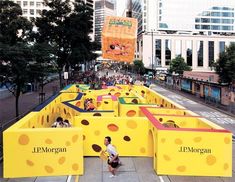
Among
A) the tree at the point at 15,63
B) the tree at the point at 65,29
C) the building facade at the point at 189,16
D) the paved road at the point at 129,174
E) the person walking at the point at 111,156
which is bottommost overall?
the paved road at the point at 129,174

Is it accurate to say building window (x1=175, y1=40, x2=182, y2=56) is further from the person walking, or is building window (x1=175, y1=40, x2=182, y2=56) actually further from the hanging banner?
the person walking

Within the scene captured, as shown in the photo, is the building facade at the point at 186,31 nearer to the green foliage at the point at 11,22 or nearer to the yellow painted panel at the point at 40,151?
the green foliage at the point at 11,22

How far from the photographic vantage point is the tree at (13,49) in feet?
60.7

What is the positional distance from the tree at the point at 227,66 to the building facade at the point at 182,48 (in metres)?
93.4

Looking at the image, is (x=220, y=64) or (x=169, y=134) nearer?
(x=169, y=134)

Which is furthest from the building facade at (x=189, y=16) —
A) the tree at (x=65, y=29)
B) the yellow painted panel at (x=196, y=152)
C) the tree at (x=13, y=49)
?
the yellow painted panel at (x=196, y=152)

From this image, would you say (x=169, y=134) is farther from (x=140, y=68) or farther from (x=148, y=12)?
(x=148, y=12)

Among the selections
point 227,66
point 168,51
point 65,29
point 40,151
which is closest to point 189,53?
point 168,51

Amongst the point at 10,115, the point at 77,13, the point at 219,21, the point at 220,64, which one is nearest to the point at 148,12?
the point at 219,21

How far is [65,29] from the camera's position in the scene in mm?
47375

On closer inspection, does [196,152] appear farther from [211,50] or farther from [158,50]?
[211,50]

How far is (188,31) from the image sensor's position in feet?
451

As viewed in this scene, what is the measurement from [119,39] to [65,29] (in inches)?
782

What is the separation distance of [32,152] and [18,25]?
12.2m
